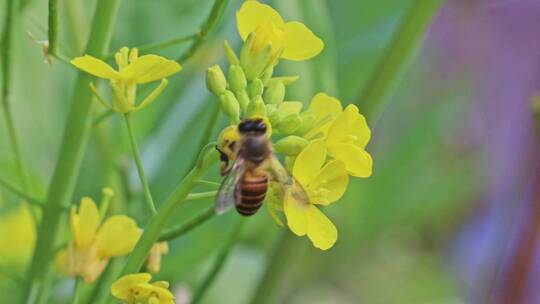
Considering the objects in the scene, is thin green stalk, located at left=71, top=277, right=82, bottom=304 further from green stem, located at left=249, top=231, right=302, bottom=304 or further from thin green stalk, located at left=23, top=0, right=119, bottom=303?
green stem, located at left=249, top=231, right=302, bottom=304

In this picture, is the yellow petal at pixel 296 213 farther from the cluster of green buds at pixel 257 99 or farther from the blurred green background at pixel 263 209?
the blurred green background at pixel 263 209

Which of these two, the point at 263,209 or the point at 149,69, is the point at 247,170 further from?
the point at 263,209

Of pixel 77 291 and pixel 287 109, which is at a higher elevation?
pixel 287 109

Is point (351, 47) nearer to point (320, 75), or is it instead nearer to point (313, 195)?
point (320, 75)

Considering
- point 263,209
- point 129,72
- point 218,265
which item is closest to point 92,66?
point 129,72

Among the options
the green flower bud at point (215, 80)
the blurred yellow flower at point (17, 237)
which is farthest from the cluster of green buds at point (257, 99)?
the blurred yellow flower at point (17, 237)

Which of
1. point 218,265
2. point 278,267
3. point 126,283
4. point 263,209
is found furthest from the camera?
point 263,209
